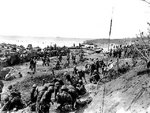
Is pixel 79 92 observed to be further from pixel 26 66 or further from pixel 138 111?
pixel 26 66

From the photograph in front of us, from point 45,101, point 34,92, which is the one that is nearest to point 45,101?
point 45,101

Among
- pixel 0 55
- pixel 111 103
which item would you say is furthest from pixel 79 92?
pixel 0 55

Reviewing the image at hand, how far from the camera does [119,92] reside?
1117 centimetres

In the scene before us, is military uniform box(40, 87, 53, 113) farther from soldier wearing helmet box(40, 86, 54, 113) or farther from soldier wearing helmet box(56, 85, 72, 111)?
soldier wearing helmet box(56, 85, 72, 111)

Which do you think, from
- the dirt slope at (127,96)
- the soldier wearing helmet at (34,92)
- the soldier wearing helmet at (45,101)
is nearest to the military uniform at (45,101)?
the soldier wearing helmet at (45,101)

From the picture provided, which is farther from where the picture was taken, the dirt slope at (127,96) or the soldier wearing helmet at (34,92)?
the soldier wearing helmet at (34,92)

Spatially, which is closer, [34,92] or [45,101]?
[45,101]

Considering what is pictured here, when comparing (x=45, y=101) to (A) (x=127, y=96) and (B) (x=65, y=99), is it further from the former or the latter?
(A) (x=127, y=96)

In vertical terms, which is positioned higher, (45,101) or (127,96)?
(127,96)

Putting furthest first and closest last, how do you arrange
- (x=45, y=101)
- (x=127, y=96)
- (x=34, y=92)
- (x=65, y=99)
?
(x=34, y=92)
(x=65, y=99)
(x=45, y=101)
(x=127, y=96)

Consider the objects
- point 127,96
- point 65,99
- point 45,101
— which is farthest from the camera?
point 65,99

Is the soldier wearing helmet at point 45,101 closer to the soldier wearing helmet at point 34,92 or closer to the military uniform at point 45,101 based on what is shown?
the military uniform at point 45,101

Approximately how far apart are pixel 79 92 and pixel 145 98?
459 centimetres

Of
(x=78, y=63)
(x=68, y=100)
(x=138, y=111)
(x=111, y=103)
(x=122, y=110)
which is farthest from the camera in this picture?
(x=78, y=63)
